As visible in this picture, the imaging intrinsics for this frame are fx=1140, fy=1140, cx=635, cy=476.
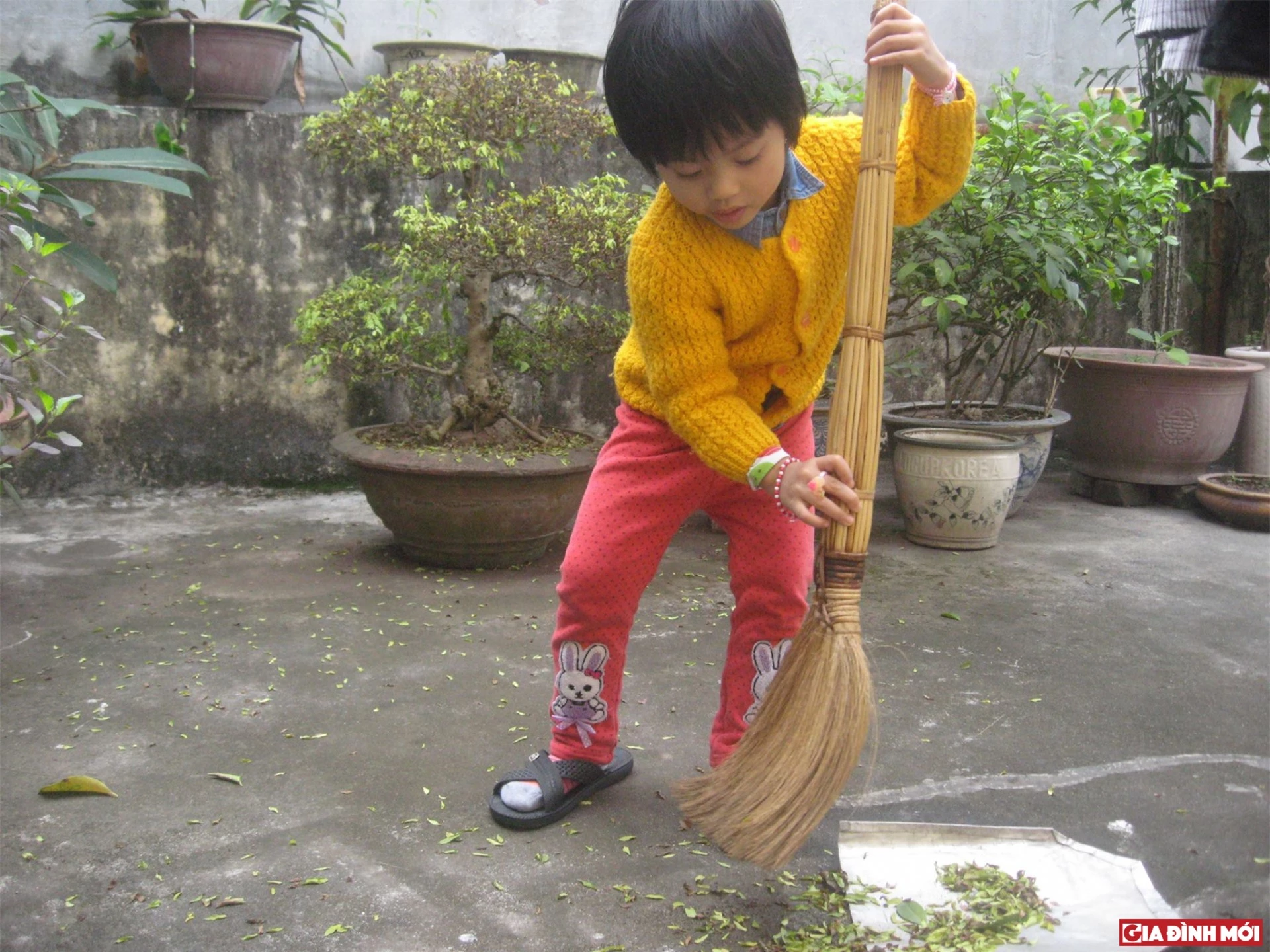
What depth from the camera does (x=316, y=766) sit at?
212 centimetres

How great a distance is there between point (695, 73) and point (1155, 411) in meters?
3.38

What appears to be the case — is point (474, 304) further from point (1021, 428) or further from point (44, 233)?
point (1021, 428)

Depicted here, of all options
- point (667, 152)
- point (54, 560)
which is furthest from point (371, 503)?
point (667, 152)

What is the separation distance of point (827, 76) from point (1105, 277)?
5.23 feet

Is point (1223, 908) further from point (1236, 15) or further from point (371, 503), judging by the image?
point (371, 503)

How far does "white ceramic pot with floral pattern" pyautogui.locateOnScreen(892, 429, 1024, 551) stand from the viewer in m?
3.65

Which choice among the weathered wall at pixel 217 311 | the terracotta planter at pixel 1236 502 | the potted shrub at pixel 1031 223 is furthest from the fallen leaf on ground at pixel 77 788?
the terracotta planter at pixel 1236 502

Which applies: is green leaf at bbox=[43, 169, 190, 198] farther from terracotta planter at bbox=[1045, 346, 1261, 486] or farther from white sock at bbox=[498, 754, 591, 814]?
terracotta planter at bbox=[1045, 346, 1261, 486]

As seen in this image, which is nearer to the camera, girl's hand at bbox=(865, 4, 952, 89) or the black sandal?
girl's hand at bbox=(865, 4, 952, 89)

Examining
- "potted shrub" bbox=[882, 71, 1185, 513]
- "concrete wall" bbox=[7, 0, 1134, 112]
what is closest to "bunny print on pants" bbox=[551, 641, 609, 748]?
"potted shrub" bbox=[882, 71, 1185, 513]

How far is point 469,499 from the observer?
128 inches

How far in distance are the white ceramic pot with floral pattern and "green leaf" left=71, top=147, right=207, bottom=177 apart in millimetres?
2493

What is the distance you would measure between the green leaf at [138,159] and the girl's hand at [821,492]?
9.02 feet

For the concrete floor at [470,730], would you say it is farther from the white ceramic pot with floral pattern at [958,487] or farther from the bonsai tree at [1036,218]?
the bonsai tree at [1036,218]
